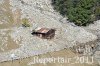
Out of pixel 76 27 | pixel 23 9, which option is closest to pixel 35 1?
pixel 23 9

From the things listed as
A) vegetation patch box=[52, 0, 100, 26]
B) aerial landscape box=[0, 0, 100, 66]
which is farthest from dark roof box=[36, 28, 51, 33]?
vegetation patch box=[52, 0, 100, 26]

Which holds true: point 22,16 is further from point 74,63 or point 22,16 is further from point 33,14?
point 74,63

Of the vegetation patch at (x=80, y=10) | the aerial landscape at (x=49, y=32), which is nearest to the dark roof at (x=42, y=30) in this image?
the aerial landscape at (x=49, y=32)

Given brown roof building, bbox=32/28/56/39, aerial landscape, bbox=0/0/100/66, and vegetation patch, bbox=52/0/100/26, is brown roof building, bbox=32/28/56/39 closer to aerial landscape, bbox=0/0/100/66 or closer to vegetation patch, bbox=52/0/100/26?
aerial landscape, bbox=0/0/100/66

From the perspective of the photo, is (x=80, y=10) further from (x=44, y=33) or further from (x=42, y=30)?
(x=44, y=33)

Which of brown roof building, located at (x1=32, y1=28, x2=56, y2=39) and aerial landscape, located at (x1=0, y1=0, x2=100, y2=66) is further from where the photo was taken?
brown roof building, located at (x1=32, y1=28, x2=56, y2=39)

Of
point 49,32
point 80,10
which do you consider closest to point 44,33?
point 49,32

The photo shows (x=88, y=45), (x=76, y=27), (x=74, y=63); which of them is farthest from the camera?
(x=76, y=27)

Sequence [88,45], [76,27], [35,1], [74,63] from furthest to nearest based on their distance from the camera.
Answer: [35,1], [76,27], [88,45], [74,63]
